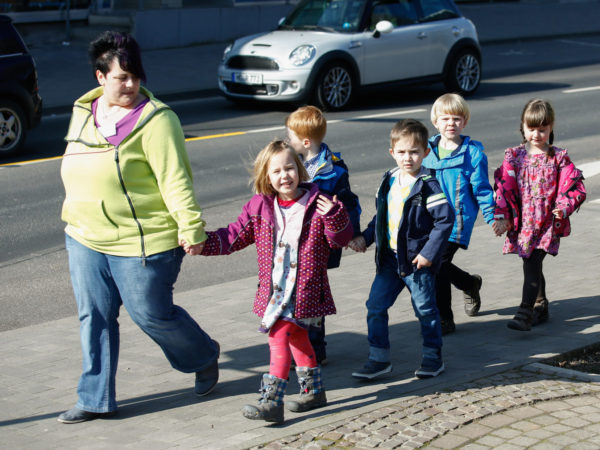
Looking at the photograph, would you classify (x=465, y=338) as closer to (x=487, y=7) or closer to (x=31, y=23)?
(x=31, y=23)

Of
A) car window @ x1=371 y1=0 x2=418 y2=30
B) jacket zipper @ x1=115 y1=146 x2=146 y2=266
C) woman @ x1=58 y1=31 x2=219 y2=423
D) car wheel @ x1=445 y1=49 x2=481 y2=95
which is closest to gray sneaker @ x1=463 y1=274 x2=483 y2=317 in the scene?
woman @ x1=58 y1=31 x2=219 y2=423

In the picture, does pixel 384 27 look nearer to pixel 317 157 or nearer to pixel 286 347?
pixel 317 157

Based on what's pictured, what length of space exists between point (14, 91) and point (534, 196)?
27.8ft

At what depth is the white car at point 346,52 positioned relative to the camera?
1570 centimetres

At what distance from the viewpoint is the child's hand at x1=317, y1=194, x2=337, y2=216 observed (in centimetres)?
469

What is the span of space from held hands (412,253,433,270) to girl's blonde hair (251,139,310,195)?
28.7 inches

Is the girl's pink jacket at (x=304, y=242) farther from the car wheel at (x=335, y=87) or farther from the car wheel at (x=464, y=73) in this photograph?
the car wheel at (x=464, y=73)

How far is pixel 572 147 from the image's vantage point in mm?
13102

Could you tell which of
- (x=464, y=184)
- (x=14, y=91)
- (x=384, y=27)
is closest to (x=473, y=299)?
(x=464, y=184)

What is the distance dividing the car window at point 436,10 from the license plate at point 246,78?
11.1 feet

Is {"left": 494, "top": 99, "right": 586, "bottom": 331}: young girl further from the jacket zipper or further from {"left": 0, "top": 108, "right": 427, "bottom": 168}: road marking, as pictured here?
{"left": 0, "top": 108, "right": 427, "bottom": 168}: road marking

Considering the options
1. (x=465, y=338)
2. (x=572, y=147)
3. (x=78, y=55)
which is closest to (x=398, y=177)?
(x=465, y=338)

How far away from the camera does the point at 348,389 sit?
516 cm

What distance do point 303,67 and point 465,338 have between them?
10089 mm
